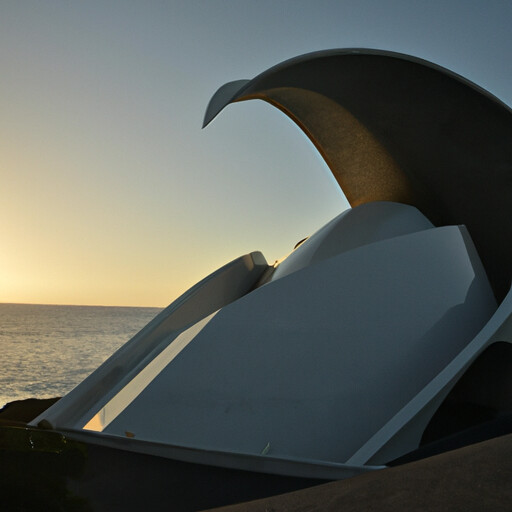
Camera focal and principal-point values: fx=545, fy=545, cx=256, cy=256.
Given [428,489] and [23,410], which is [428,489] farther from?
[23,410]

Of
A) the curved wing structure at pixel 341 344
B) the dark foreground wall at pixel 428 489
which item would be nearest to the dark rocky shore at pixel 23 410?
the curved wing structure at pixel 341 344

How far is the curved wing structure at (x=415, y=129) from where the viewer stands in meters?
7.50

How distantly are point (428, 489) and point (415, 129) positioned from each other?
6.52 metres

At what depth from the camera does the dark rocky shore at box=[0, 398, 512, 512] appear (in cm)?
276

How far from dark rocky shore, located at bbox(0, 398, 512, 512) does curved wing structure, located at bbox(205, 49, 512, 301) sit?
195 inches

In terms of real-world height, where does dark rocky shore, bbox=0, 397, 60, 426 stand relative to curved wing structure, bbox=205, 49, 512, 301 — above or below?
below

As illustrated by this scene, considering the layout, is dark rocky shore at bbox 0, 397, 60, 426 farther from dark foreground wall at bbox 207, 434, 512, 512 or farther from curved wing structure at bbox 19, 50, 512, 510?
dark foreground wall at bbox 207, 434, 512, 512

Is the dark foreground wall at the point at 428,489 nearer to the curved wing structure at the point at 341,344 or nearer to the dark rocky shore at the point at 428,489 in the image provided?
the dark rocky shore at the point at 428,489

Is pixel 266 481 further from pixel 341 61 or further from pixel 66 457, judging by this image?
pixel 341 61

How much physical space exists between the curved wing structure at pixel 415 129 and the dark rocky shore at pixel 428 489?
16.2 ft

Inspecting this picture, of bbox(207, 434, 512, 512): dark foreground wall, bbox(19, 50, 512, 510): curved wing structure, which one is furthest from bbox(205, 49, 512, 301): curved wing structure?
bbox(207, 434, 512, 512): dark foreground wall

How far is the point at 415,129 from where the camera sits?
8.42 metres

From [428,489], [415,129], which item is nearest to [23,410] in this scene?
[415,129]

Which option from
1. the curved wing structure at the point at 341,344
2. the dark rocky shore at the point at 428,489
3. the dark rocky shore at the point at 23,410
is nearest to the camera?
the dark rocky shore at the point at 428,489
